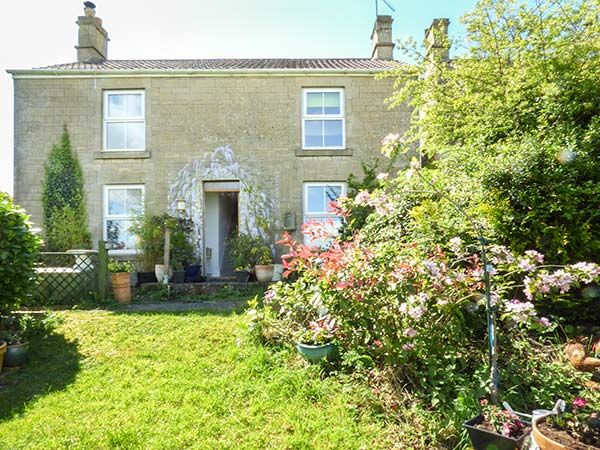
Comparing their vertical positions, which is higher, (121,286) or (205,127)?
(205,127)

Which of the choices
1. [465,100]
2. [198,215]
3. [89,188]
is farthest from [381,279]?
[89,188]

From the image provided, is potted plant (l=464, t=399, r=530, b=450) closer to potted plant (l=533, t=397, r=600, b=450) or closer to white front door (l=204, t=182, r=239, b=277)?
potted plant (l=533, t=397, r=600, b=450)

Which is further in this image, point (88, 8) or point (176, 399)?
point (88, 8)

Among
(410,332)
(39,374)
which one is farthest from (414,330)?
(39,374)

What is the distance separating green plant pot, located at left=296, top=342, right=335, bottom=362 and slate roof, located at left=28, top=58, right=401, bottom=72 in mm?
8073

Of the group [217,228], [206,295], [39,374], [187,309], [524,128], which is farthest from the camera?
[217,228]

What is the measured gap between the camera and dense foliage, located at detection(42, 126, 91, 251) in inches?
358

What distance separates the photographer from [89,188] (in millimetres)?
9453

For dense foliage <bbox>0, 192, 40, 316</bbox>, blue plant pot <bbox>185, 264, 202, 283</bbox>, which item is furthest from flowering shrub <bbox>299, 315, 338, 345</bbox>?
blue plant pot <bbox>185, 264, 202, 283</bbox>

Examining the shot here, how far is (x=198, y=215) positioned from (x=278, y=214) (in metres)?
2.19

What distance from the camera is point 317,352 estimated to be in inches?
143

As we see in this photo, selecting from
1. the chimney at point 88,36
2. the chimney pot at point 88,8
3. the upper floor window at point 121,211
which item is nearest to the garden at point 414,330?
the upper floor window at point 121,211

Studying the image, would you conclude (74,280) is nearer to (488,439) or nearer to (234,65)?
(234,65)

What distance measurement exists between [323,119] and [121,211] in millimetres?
6142
